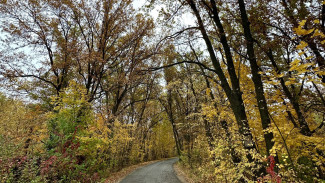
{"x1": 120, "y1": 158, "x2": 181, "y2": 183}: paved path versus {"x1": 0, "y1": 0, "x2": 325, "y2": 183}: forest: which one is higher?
{"x1": 0, "y1": 0, "x2": 325, "y2": 183}: forest

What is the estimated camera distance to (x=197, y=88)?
13258 millimetres

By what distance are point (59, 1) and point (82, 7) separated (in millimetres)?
1225

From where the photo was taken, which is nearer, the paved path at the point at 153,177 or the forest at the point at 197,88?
the forest at the point at 197,88

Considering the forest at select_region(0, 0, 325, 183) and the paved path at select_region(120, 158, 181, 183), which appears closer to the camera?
the forest at select_region(0, 0, 325, 183)

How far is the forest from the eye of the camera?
4559 mm

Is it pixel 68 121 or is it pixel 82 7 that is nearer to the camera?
pixel 68 121

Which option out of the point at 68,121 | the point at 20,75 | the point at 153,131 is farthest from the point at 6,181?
the point at 153,131

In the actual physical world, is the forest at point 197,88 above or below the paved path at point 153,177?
above

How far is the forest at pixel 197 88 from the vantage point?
→ 179 inches

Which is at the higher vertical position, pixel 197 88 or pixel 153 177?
pixel 197 88

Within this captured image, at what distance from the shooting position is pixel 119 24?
1125 centimetres

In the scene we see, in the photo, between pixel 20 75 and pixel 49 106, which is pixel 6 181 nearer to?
pixel 20 75

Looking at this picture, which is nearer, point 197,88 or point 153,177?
point 153,177

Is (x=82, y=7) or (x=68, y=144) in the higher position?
(x=82, y=7)
